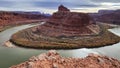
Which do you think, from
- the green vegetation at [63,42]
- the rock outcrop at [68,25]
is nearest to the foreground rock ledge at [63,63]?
the green vegetation at [63,42]

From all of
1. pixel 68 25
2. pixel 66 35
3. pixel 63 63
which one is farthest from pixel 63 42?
pixel 63 63

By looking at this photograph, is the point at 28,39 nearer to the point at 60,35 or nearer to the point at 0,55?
the point at 60,35

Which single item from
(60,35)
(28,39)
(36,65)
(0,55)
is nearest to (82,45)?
(60,35)

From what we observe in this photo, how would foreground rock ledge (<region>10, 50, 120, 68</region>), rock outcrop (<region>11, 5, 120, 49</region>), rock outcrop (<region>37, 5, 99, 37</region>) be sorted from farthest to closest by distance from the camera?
1. rock outcrop (<region>37, 5, 99, 37</region>)
2. rock outcrop (<region>11, 5, 120, 49</region>)
3. foreground rock ledge (<region>10, 50, 120, 68</region>)

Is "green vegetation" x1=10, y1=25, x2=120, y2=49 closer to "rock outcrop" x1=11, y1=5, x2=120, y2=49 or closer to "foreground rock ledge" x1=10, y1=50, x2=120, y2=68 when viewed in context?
"rock outcrop" x1=11, y1=5, x2=120, y2=49

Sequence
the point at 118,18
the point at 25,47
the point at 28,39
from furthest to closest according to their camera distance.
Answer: the point at 118,18, the point at 28,39, the point at 25,47

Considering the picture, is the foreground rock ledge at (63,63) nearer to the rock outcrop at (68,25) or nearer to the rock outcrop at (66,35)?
the rock outcrop at (66,35)

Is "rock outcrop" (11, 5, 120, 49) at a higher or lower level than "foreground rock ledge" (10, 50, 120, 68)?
lower

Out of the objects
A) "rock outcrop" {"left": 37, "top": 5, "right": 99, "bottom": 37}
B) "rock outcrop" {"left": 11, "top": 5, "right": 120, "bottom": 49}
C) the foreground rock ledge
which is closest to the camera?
the foreground rock ledge

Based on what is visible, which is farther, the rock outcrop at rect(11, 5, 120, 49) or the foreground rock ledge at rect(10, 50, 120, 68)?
the rock outcrop at rect(11, 5, 120, 49)

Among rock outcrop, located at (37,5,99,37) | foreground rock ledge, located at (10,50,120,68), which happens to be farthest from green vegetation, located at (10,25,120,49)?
foreground rock ledge, located at (10,50,120,68)

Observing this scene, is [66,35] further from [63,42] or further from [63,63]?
[63,63]
